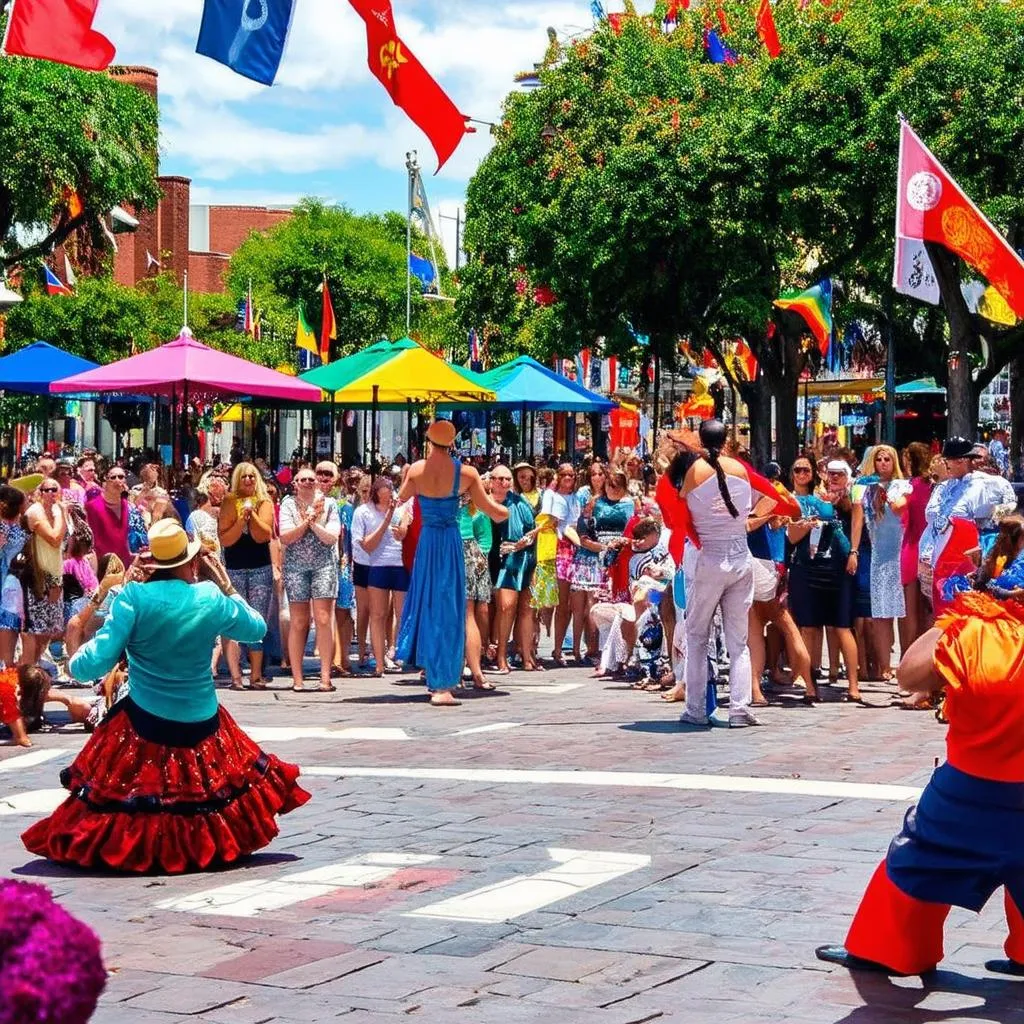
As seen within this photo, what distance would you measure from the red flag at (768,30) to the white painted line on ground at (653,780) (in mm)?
24089

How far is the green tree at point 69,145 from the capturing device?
83.4ft

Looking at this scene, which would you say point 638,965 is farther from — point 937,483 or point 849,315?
point 849,315

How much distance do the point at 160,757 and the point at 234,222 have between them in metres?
107

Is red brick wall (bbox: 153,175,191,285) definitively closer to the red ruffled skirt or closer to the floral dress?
the floral dress

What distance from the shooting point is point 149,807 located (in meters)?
7.79

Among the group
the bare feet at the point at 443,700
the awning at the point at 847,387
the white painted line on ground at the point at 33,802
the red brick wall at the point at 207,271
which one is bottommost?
the white painted line on ground at the point at 33,802

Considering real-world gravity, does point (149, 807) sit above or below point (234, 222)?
below

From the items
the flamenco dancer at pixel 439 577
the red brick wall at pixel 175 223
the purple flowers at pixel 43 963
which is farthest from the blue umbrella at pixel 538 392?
the red brick wall at pixel 175 223

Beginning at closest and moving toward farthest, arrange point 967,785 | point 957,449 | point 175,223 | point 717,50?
1. point 967,785
2. point 957,449
3. point 717,50
4. point 175,223

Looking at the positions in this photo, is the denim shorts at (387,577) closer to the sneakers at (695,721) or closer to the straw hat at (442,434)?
the straw hat at (442,434)

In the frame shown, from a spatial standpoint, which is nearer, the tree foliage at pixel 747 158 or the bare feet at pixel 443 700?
the bare feet at pixel 443 700

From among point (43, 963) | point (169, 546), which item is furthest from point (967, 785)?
point (169, 546)

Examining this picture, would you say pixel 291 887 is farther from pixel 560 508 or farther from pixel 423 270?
pixel 423 270

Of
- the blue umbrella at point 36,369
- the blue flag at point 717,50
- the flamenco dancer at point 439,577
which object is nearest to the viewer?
the flamenco dancer at point 439,577
